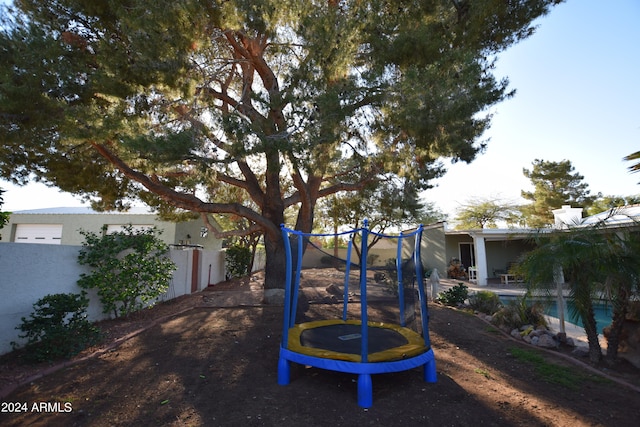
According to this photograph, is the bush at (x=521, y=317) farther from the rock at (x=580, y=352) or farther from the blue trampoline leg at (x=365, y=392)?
the blue trampoline leg at (x=365, y=392)

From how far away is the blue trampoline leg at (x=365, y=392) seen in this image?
324cm

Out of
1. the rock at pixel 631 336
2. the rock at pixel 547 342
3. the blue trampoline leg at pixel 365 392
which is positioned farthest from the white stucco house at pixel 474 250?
the blue trampoline leg at pixel 365 392

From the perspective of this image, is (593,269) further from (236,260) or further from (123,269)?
(236,260)

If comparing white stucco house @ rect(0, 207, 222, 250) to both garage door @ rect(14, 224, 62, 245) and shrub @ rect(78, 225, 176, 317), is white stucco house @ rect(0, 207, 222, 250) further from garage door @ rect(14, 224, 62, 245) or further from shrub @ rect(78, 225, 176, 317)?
shrub @ rect(78, 225, 176, 317)

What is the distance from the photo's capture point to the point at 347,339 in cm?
435

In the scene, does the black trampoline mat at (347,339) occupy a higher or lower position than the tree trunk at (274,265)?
lower

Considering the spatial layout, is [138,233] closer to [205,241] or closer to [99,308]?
[99,308]

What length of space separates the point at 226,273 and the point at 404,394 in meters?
13.1

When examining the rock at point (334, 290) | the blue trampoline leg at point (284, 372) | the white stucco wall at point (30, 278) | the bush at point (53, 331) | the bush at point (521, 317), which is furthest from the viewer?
the bush at point (521, 317)

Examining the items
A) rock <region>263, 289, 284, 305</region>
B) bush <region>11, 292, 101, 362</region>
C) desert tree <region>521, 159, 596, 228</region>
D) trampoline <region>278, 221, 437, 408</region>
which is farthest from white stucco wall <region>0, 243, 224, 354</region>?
desert tree <region>521, 159, 596, 228</region>

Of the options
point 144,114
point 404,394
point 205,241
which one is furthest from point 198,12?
point 205,241

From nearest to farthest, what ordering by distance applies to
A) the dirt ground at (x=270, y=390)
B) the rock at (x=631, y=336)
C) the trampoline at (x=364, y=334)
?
the dirt ground at (x=270, y=390), the trampoline at (x=364, y=334), the rock at (x=631, y=336)

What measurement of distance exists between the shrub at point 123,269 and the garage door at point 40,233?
12002mm

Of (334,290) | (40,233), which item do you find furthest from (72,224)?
(334,290)
